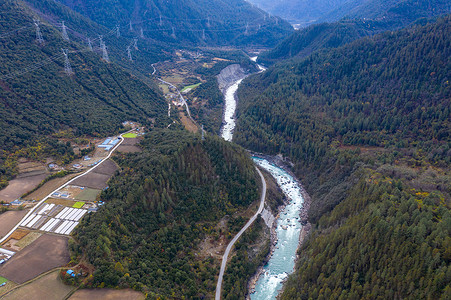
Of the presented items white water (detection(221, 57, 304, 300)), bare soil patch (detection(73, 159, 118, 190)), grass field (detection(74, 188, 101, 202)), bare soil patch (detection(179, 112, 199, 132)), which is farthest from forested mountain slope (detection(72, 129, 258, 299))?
bare soil patch (detection(179, 112, 199, 132))

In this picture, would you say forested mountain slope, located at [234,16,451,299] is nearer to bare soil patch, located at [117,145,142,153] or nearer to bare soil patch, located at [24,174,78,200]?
bare soil patch, located at [117,145,142,153]

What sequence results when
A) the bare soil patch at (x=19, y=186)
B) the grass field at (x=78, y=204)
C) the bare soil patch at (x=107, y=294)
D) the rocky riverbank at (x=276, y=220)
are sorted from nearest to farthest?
1. the bare soil patch at (x=107, y=294)
2. the grass field at (x=78, y=204)
3. the bare soil patch at (x=19, y=186)
4. the rocky riverbank at (x=276, y=220)

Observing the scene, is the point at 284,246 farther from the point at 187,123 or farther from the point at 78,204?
the point at 187,123

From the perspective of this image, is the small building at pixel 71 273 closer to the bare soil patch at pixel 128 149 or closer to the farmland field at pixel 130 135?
the bare soil patch at pixel 128 149

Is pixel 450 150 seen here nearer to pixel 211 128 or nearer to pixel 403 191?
pixel 403 191

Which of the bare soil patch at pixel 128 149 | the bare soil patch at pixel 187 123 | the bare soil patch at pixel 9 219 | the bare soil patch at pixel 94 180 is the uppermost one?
the bare soil patch at pixel 187 123

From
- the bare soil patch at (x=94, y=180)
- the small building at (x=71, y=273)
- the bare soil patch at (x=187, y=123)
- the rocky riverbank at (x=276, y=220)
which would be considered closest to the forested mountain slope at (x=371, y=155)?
the rocky riverbank at (x=276, y=220)

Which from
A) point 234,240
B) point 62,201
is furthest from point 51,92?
point 234,240
